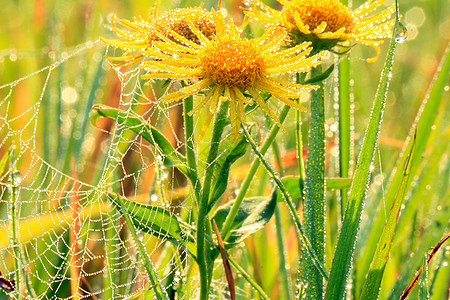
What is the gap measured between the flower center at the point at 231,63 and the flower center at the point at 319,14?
16 centimetres

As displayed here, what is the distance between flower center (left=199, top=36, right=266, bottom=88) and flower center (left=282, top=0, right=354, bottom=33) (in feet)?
0.52

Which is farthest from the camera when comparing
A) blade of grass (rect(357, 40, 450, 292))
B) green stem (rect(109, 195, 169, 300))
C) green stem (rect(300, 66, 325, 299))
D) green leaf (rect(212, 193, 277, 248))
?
blade of grass (rect(357, 40, 450, 292))

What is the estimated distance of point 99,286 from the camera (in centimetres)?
158

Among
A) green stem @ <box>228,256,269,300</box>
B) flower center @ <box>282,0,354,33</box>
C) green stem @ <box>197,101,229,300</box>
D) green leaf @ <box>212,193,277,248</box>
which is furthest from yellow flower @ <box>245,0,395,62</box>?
green stem @ <box>228,256,269,300</box>

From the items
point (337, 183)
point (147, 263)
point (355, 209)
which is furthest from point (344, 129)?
point (147, 263)

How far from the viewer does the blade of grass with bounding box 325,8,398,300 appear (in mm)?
973

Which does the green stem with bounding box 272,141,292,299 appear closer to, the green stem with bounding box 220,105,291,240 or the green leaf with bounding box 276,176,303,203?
the green leaf with bounding box 276,176,303,203

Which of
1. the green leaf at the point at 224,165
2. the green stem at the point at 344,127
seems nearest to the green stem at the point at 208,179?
the green leaf at the point at 224,165

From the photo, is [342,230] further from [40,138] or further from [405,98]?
[405,98]

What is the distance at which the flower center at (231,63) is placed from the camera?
103cm

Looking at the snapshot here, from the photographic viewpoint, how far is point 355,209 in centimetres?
98

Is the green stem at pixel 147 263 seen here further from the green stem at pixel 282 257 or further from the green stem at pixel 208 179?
the green stem at pixel 282 257

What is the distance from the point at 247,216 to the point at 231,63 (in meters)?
0.37

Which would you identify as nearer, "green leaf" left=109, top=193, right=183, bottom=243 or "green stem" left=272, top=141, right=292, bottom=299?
"green leaf" left=109, top=193, right=183, bottom=243
